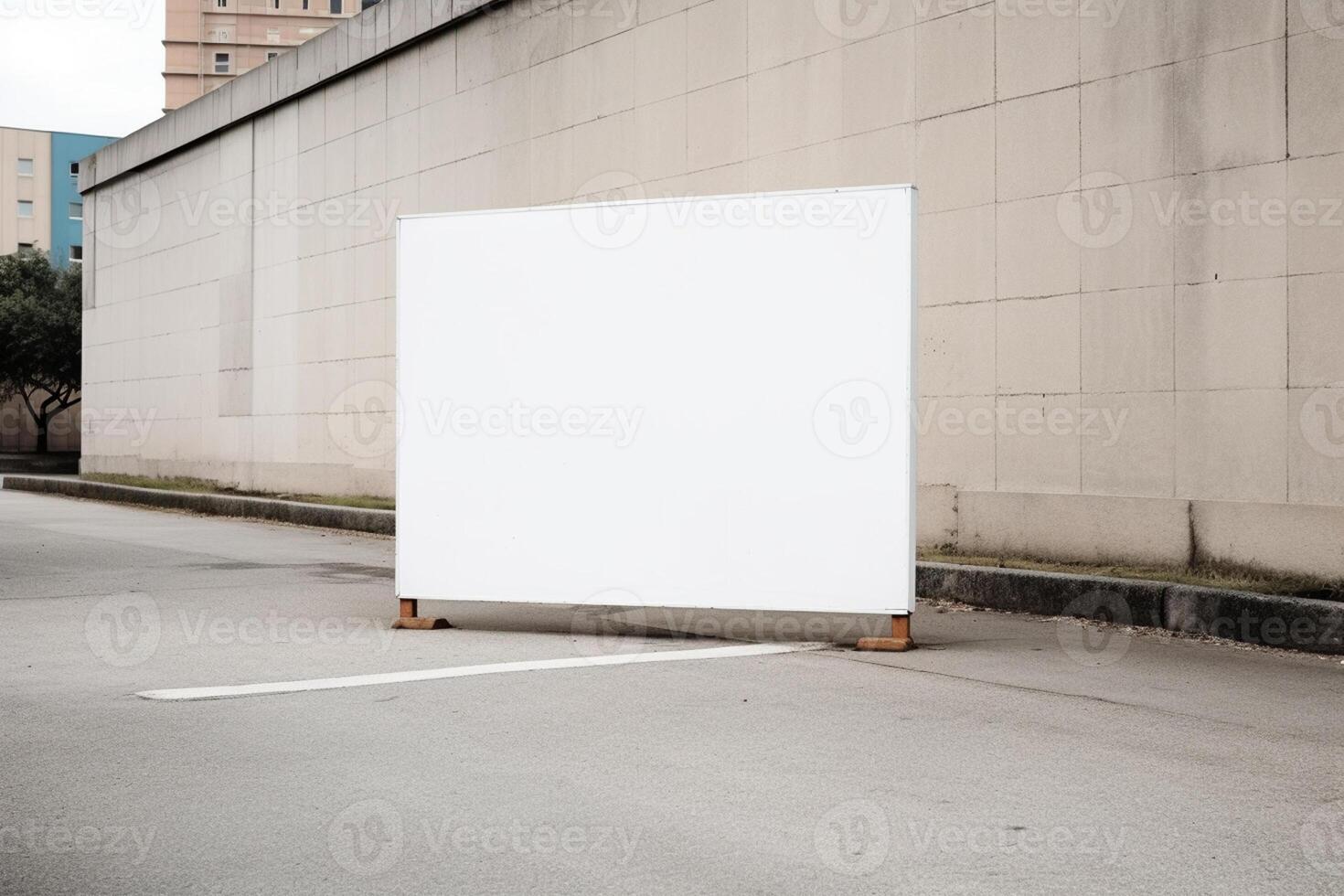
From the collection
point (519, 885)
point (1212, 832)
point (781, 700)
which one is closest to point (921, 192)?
point (781, 700)

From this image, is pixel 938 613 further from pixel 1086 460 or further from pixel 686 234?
pixel 686 234

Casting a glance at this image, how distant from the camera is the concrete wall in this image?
9570 millimetres

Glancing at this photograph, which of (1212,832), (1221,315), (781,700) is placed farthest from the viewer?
(1221,315)

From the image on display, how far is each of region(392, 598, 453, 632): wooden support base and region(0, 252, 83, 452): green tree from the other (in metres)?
44.4

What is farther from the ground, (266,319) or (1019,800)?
(266,319)

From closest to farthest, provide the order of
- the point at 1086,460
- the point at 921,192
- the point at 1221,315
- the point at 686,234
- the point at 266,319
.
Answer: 1. the point at 686,234
2. the point at 1221,315
3. the point at 1086,460
4. the point at 921,192
5. the point at 266,319

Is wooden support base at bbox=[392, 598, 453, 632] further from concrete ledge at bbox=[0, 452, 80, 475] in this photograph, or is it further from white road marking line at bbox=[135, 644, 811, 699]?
concrete ledge at bbox=[0, 452, 80, 475]

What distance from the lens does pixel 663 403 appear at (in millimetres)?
8438

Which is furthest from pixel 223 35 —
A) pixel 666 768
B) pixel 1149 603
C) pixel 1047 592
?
pixel 666 768

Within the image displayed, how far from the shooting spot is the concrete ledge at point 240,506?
17.3m

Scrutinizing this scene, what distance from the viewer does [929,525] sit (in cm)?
1240

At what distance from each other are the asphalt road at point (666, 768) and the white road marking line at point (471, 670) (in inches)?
6.3

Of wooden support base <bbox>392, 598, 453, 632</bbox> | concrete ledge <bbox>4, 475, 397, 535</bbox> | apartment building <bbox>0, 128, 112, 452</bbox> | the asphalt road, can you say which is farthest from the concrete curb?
apartment building <bbox>0, 128, 112, 452</bbox>

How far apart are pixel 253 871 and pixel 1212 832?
2831 millimetres
